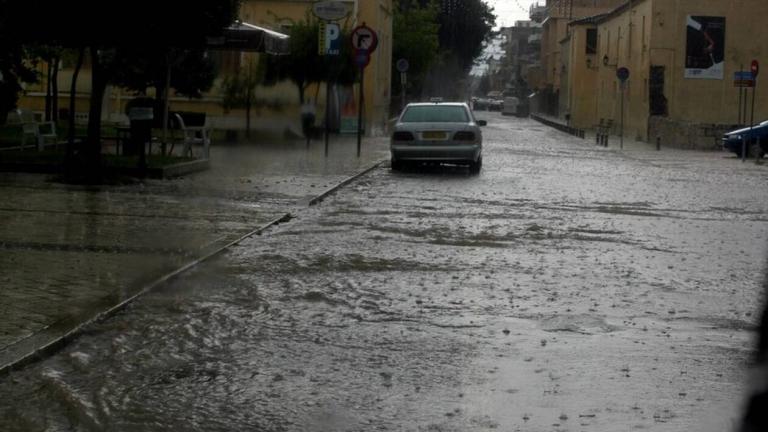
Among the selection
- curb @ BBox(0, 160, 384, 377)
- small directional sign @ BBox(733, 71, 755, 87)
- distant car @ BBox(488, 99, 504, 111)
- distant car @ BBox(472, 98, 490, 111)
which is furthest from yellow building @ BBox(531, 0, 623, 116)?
curb @ BBox(0, 160, 384, 377)

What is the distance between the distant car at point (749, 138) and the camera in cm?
3597

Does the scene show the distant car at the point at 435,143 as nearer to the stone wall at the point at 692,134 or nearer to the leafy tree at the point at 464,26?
the stone wall at the point at 692,134

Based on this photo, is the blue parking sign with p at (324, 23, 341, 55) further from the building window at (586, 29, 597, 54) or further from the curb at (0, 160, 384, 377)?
the building window at (586, 29, 597, 54)

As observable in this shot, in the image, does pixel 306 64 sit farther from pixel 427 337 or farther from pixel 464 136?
pixel 427 337

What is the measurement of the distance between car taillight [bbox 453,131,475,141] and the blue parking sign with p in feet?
13.5

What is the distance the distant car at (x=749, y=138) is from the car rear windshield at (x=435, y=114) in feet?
46.8

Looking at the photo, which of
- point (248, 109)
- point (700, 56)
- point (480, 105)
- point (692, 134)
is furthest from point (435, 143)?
point (480, 105)

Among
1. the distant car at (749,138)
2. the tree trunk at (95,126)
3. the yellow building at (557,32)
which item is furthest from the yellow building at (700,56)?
the yellow building at (557,32)

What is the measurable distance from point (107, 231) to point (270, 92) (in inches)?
843

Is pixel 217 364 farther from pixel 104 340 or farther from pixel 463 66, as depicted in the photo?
pixel 463 66

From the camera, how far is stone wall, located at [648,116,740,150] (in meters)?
43.9

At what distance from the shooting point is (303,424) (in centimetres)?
586

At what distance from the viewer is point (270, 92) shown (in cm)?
3366

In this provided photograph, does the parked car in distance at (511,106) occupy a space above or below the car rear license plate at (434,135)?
above
